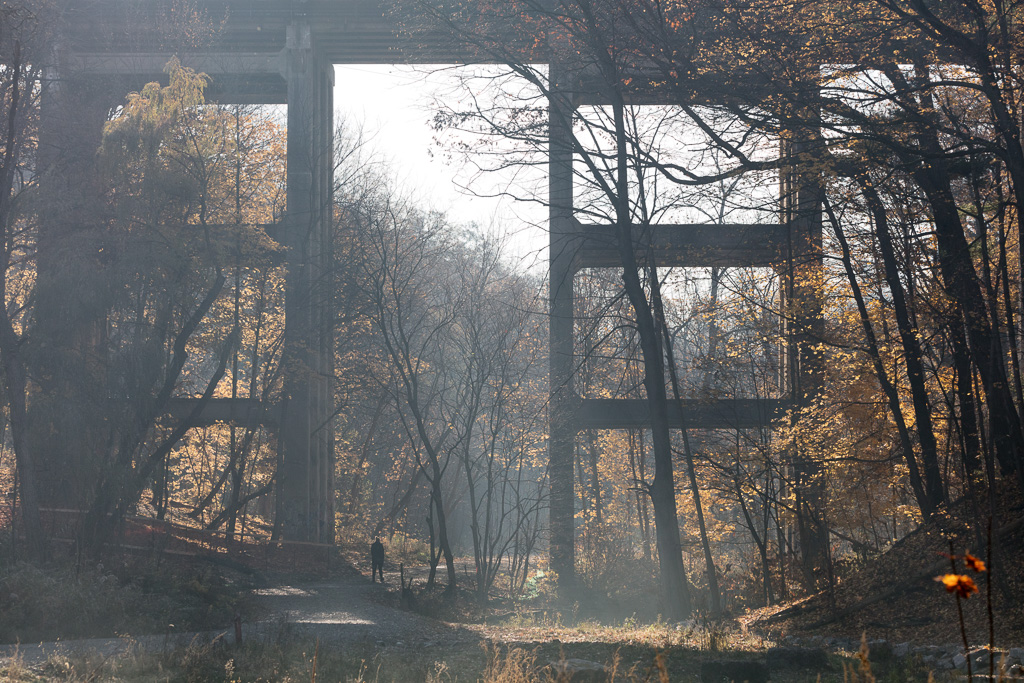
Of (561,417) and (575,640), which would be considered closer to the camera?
(575,640)

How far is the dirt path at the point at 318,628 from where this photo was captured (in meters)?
10.4

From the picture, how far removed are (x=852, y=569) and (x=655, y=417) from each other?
5400 millimetres

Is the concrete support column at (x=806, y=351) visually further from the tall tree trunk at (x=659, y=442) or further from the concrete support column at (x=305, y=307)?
the concrete support column at (x=305, y=307)

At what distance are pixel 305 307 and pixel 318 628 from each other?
13581 millimetres

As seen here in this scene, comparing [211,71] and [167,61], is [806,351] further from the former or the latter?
[211,71]

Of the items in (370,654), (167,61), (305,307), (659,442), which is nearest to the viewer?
(370,654)

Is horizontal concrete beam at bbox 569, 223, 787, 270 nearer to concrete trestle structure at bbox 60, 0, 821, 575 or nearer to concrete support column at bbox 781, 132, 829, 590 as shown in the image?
concrete trestle structure at bbox 60, 0, 821, 575

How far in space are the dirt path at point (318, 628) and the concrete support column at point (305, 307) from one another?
4.87 m

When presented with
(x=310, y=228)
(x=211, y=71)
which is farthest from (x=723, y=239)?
(x=211, y=71)

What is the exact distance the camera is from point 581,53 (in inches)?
581

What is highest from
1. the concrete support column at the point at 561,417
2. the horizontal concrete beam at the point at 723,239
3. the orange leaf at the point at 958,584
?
the horizontal concrete beam at the point at 723,239

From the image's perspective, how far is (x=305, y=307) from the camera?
24.7 m

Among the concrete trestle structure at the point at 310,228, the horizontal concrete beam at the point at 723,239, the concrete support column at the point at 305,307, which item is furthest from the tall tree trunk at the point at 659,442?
the concrete support column at the point at 305,307

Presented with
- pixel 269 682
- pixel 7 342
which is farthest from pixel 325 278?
pixel 269 682
